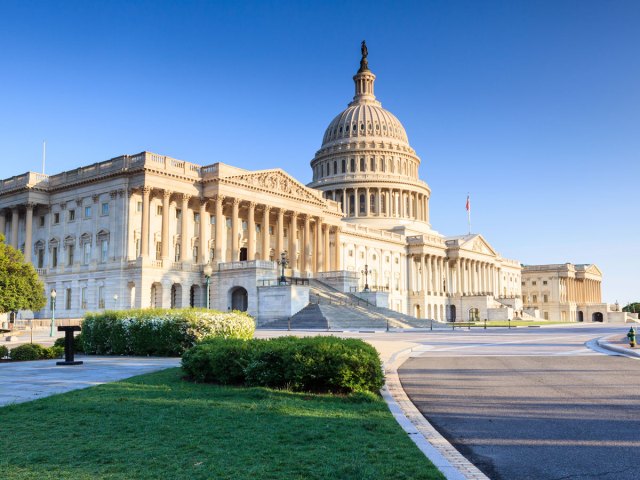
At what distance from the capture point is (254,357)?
647 inches

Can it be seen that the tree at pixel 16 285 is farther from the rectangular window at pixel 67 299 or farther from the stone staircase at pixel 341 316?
the stone staircase at pixel 341 316

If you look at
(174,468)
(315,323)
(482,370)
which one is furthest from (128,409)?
(315,323)

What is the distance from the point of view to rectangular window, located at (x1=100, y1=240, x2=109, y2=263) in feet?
233

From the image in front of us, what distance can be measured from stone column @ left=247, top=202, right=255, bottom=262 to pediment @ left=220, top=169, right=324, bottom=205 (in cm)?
279

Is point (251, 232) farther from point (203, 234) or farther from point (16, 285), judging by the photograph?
point (16, 285)

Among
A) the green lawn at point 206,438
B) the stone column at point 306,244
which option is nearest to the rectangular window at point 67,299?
the stone column at point 306,244

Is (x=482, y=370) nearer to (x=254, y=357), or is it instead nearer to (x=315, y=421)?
(x=254, y=357)

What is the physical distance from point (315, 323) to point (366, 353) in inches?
1873

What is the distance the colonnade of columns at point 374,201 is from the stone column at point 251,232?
197ft

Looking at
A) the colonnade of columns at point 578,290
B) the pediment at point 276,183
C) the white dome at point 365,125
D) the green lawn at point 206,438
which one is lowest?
the green lawn at point 206,438

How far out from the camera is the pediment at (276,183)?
7694 cm

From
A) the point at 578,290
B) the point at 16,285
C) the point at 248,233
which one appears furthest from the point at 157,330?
the point at 578,290

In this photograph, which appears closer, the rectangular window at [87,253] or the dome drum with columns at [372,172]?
the rectangular window at [87,253]

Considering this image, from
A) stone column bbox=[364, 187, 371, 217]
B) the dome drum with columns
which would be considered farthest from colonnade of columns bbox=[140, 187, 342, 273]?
the dome drum with columns
